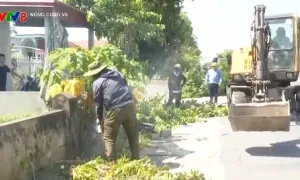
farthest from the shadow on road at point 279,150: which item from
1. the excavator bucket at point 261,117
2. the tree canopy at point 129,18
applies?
the tree canopy at point 129,18

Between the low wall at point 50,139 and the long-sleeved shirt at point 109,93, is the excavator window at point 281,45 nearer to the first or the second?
the low wall at point 50,139

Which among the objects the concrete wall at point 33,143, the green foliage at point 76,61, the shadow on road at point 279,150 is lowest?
the shadow on road at point 279,150

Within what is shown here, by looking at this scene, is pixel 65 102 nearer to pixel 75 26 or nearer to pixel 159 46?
pixel 75 26

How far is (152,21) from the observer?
19.7 m

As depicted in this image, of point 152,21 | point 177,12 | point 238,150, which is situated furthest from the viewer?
point 177,12

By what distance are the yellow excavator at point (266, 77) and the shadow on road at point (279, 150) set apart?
0.51m

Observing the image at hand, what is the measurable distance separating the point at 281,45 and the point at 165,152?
5.87m

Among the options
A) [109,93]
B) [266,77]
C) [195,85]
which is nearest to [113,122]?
[109,93]

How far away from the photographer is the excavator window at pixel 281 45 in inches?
540

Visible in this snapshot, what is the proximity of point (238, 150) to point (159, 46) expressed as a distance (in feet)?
48.0

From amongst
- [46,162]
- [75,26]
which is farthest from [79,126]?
[75,26]

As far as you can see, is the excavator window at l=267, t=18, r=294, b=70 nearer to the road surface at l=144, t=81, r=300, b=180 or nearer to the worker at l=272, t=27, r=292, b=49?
the worker at l=272, t=27, r=292, b=49

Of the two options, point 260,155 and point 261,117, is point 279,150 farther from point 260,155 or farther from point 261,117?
point 261,117

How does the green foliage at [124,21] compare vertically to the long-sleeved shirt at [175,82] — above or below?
above
